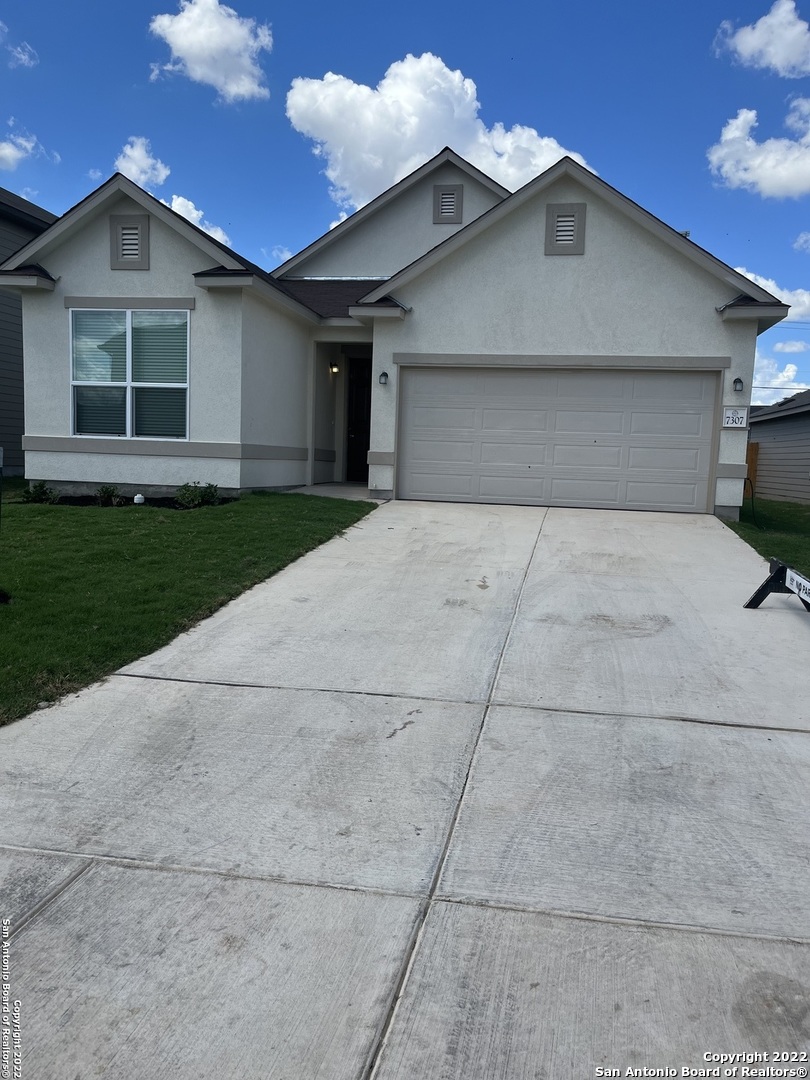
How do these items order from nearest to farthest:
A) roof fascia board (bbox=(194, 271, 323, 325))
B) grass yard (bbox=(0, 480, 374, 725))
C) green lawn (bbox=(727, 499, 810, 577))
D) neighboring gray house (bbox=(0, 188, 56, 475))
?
grass yard (bbox=(0, 480, 374, 725)), green lawn (bbox=(727, 499, 810, 577)), roof fascia board (bbox=(194, 271, 323, 325)), neighboring gray house (bbox=(0, 188, 56, 475))

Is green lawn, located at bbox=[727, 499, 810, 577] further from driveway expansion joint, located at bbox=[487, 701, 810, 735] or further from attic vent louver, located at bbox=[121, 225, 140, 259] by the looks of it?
attic vent louver, located at bbox=[121, 225, 140, 259]

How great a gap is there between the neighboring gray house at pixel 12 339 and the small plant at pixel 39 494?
4.49 m

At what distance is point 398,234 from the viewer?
18.8m

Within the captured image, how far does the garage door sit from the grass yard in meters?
2.11

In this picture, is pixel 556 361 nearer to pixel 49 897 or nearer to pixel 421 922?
pixel 421 922

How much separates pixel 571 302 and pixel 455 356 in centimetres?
208

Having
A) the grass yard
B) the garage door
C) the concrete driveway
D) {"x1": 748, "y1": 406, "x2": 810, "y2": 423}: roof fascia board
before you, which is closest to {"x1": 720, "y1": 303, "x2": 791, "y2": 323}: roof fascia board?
the garage door

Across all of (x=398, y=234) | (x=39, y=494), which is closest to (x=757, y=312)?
(x=398, y=234)

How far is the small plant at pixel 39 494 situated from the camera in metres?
13.0

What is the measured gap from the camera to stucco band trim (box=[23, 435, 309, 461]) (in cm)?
1292

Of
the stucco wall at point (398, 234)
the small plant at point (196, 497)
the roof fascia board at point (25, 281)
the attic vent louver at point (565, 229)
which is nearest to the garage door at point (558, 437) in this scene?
the attic vent louver at point (565, 229)

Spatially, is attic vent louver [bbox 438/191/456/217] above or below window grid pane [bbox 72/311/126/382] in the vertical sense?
above

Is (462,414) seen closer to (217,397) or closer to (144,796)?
(217,397)

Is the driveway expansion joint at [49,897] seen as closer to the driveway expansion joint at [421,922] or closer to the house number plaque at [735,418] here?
the driveway expansion joint at [421,922]
